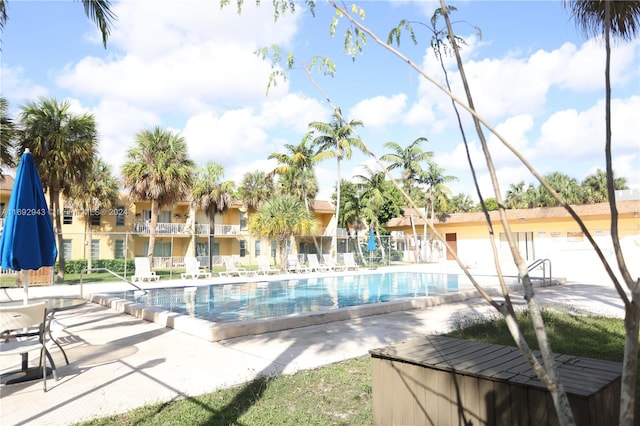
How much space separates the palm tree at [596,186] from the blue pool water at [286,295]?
28.2m

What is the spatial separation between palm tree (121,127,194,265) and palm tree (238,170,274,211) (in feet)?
35.8

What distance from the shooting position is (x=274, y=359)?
239 inches

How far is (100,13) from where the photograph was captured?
26.7 feet

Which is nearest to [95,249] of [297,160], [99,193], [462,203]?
[99,193]

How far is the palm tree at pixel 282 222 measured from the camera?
75.2 ft

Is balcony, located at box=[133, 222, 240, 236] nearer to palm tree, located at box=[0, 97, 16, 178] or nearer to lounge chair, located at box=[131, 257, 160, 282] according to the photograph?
lounge chair, located at box=[131, 257, 160, 282]

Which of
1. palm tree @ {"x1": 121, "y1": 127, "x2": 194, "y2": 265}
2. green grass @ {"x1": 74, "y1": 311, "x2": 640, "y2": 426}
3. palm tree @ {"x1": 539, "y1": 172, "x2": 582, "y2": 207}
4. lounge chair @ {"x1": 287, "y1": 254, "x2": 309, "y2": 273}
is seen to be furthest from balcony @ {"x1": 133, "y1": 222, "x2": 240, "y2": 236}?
palm tree @ {"x1": 539, "y1": 172, "x2": 582, "y2": 207}

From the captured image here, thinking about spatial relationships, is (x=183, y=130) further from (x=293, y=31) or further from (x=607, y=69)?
(x=607, y=69)

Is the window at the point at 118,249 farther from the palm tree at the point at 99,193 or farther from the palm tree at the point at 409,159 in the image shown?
the palm tree at the point at 409,159

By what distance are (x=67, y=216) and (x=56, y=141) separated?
56.5ft

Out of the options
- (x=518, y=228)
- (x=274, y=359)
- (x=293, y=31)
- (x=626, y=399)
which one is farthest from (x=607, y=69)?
(x=518, y=228)

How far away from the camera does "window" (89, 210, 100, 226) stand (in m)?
32.3

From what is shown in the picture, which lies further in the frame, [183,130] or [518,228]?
[518,228]

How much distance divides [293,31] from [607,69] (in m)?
2.03
